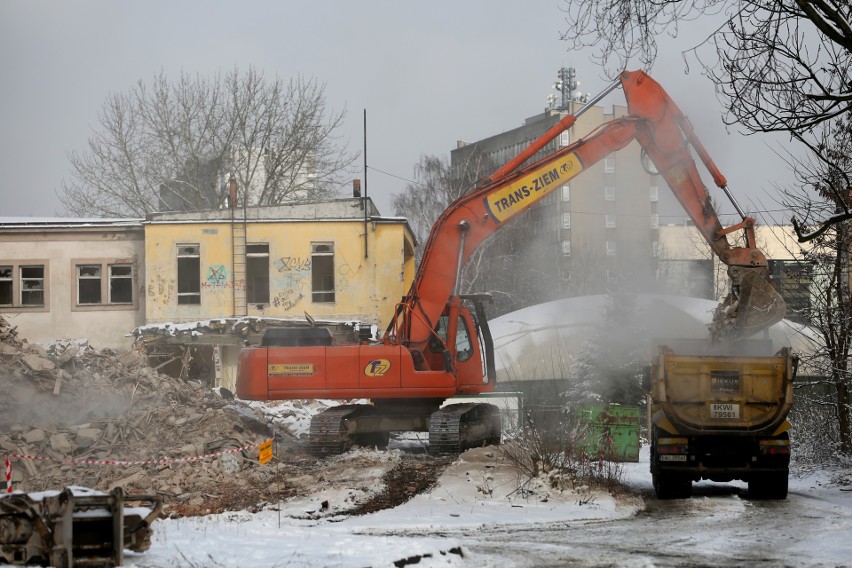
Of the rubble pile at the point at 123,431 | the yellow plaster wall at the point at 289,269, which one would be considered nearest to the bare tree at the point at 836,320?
the rubble pile at the point at 123,431

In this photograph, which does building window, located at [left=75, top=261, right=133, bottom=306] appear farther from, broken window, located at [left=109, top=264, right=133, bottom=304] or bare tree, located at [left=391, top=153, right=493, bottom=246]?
bare tree, located at [left=391, top=153, right=493, bottom=246]

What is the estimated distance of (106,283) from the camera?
130 feet

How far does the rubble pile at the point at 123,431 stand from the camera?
54.6ft

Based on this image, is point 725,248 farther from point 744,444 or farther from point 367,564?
point 367,564

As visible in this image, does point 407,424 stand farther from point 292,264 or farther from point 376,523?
point 292,264

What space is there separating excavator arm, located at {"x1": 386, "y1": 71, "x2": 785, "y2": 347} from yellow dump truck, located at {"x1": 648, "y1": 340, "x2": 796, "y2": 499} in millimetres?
4014

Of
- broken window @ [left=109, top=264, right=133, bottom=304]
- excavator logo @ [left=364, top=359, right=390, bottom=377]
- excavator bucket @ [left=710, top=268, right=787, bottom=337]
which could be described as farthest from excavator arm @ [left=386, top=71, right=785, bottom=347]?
broken window @ [left=109, top=264, right=133, bottom=304]

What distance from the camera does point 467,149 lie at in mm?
82750

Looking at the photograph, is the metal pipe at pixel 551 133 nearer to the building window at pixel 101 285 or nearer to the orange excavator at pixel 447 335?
the orange excavator at pixel 447 335

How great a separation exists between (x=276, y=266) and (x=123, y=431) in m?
19.1

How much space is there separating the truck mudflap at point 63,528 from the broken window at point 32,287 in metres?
31.5

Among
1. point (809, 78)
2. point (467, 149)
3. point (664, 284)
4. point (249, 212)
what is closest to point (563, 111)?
point (467, 149)

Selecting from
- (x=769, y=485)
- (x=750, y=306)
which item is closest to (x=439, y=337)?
(x=750, y=306)

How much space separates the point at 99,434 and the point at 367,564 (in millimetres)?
12275
